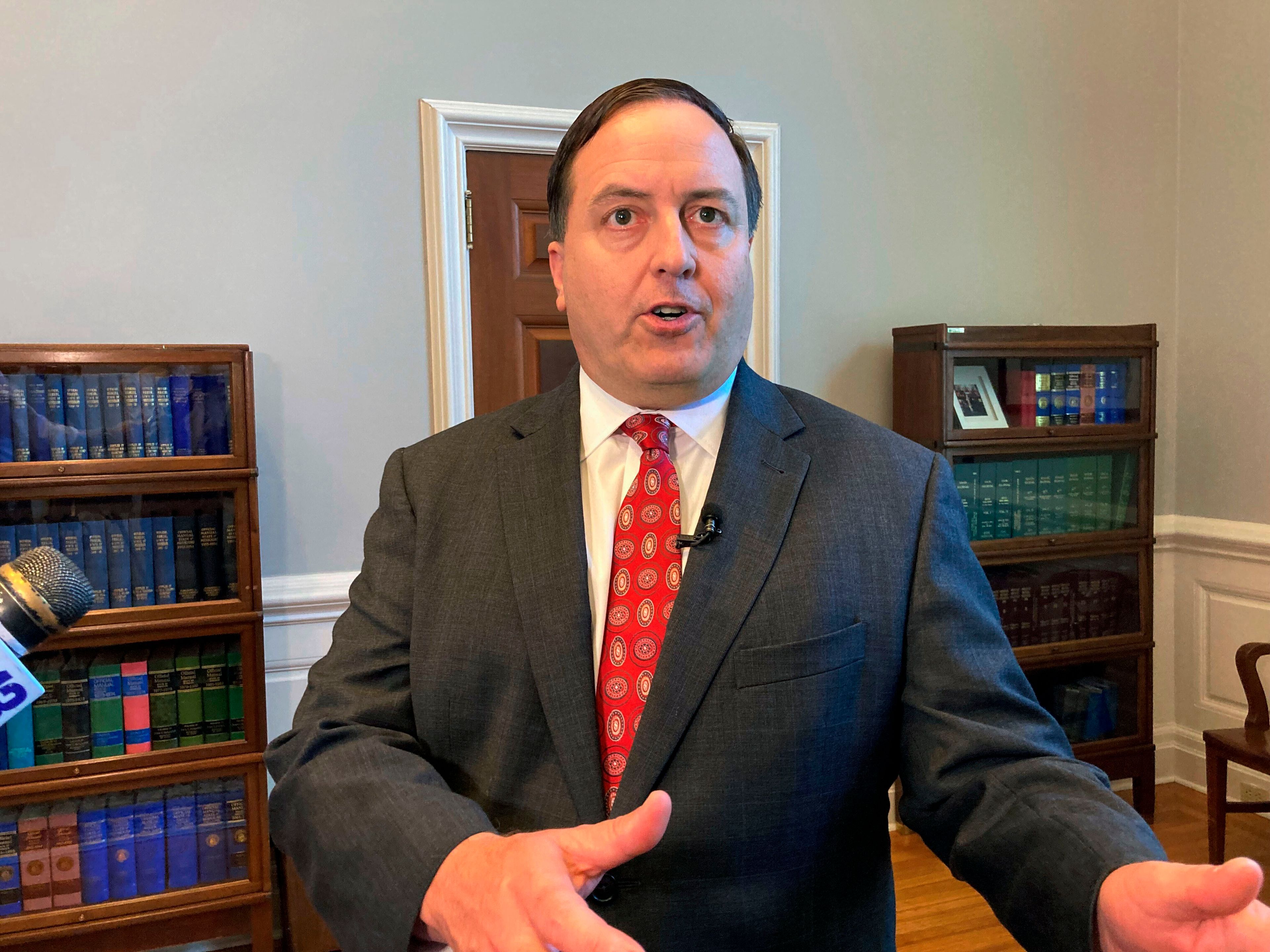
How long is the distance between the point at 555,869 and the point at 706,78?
2916 millimetres

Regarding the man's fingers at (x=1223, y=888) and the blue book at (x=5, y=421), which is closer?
the man's fingers at (x=1223, y=888)

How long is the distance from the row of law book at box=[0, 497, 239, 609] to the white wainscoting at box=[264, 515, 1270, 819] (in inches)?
19.6

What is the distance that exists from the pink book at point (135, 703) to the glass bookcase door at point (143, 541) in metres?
0.16

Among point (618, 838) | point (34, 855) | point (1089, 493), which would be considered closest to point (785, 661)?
point (618, 838)

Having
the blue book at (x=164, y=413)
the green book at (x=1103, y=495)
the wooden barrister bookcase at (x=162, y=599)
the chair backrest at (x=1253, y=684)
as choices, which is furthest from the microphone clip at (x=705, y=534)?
the green book at (x=1103, y=495)

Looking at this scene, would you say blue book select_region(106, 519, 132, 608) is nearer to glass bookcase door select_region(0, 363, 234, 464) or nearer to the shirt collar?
glass bookcase door select_region(0, 363, 234, 464)

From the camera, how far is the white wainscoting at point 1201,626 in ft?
11.3

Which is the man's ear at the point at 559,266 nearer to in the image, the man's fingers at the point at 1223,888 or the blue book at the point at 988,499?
the man's fingers at the point at 1223,888

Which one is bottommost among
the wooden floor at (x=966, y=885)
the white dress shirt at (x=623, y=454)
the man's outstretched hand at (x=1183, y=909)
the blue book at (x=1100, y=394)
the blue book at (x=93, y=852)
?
the wooden floor at (x=966, y=885)

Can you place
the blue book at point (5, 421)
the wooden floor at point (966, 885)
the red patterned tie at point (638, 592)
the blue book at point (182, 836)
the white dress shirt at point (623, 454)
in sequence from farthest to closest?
1. the wooden floor at point (966, 885)
2. the blue book at point (182, 836)
3. the blue book at point (5, 421)
4. the white dress shirt at point (623, 454)
5. the red patterned tie at point (638, 592)

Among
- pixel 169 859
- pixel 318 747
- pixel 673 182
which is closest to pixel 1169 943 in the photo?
pixel 318 747

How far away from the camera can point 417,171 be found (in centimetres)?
284

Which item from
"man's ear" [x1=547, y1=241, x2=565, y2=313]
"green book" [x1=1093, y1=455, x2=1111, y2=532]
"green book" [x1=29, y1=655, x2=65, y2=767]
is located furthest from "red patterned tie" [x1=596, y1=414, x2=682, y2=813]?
"green book" [x1=1093, y1=455, x2=1111, y2=532]

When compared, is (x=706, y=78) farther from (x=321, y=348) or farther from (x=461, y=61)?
(x=321, y=348)
